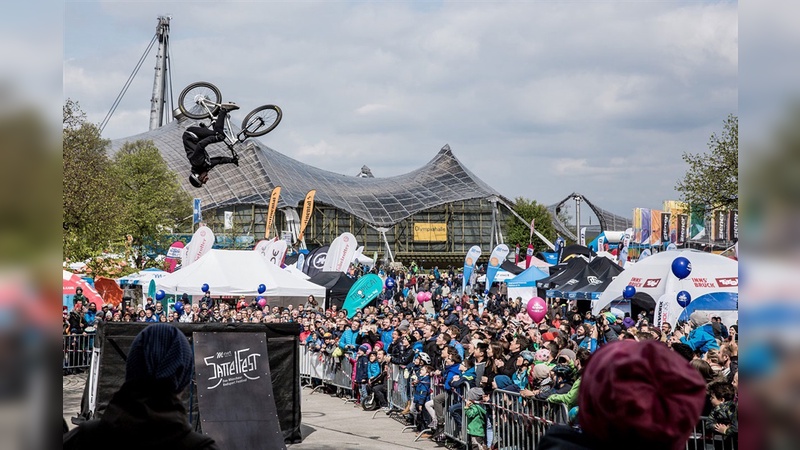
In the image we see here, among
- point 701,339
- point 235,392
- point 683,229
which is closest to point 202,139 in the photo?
point 235,392

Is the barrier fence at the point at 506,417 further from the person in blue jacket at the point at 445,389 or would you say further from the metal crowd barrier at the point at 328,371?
the metal crowd barrier at the point at 328,371

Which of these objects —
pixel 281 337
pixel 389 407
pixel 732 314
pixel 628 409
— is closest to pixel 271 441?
pixel 281 337

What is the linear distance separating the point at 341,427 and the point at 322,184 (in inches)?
3209

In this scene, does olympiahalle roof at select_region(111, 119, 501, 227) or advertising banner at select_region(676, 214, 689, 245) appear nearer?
advertising banner at select_region(676, 214, 689, 245)

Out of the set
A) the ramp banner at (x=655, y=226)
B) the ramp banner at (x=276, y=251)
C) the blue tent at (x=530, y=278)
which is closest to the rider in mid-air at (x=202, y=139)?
the blue tent at (x=530, y=278)

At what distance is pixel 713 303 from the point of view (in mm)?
15047

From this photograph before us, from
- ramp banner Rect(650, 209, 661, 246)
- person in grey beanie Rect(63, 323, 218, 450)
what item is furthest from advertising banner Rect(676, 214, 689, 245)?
person in grey beanie Rect(63, 323, 218, 450)

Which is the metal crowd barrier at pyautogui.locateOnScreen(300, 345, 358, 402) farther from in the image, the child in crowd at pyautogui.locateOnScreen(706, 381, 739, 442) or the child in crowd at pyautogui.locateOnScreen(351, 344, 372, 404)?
the child in crowd at pyautogui.locateOnScreen(706, 381, 739, 442)

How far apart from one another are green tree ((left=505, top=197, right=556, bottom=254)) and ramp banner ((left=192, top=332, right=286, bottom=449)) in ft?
255

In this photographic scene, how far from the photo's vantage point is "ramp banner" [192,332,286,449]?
10.7m

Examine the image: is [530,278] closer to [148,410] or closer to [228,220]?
[148,410]
